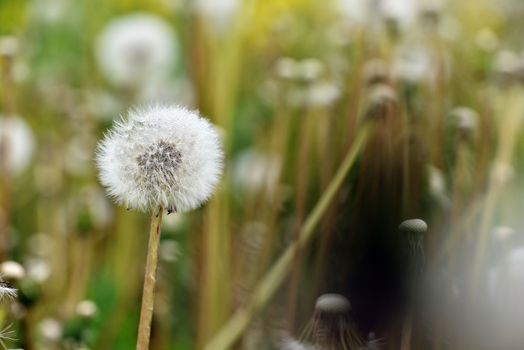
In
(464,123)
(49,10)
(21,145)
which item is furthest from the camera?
(49,10)

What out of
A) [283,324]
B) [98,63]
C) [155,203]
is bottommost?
[283,324]

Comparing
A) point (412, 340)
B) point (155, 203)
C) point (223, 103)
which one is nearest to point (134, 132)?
point (155, 203)

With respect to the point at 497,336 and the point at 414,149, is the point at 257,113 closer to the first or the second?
the point at 414,149

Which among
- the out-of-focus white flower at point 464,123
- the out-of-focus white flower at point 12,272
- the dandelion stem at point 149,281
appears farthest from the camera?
the out-of-focus white flower at point 464,123

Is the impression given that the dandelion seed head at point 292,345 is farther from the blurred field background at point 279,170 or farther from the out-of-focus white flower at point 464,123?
the out-of-focus white flower at point 464,123

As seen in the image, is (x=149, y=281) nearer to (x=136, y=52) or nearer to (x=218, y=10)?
(x=218, y=10)

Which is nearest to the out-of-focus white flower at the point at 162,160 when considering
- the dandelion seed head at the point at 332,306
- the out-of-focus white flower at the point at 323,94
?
the dandelion seed head at the point at 332,306

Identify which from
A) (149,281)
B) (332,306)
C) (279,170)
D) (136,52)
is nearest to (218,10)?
(136,52)

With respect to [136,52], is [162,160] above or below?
below
